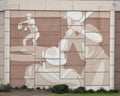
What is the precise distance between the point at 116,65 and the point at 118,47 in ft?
2.84

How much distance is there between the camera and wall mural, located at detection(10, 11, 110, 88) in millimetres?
26297

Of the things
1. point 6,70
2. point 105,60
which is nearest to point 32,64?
point 6,70

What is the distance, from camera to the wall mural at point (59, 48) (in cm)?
2630

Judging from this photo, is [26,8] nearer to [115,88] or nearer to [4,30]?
[4,30]

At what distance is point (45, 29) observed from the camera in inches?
1037

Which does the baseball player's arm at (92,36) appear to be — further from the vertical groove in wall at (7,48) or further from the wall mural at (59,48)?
the vertical groove in wall at (7,48)

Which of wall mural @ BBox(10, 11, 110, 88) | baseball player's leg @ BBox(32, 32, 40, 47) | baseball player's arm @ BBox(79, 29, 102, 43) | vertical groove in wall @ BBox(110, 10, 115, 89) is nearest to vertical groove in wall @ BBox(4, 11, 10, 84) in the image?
wall mural @ BBox(10, 11, 110, 88)

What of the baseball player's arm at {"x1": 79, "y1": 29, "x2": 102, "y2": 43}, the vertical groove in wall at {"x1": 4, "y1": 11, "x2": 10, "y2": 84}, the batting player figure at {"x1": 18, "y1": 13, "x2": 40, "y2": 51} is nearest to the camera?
the vertical groove in wall at {"x1": 4, "y1": 11, "x2": 10, "y2": 84}

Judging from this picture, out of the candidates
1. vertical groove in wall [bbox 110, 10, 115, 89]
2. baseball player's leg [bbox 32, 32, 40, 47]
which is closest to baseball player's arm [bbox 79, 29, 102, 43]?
vertical groove in wall [bbox 110, 10, 115, 89]

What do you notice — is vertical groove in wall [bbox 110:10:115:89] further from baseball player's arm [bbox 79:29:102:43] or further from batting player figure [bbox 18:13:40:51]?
batting player figure [bbox 18:13:40:51]

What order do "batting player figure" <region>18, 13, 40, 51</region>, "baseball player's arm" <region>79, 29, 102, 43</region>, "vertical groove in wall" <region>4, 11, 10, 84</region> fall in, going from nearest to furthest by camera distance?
"vertical groove in wall" <region>4, 11, 10, 84</region> < "batting player figure" <region>18, 13, 40, 51</region> < "baseball player's arm" <region>79, 29, 102, 43</region>

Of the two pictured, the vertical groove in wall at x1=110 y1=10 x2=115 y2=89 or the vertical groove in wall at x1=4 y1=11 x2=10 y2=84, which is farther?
the vertical groove in wall at x1=110 y1=10 x2=115 y2=89

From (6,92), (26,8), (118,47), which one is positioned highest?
(26,8)

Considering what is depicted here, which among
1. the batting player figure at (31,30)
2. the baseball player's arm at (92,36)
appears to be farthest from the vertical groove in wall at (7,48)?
the baseball player's arm at (92,36)
